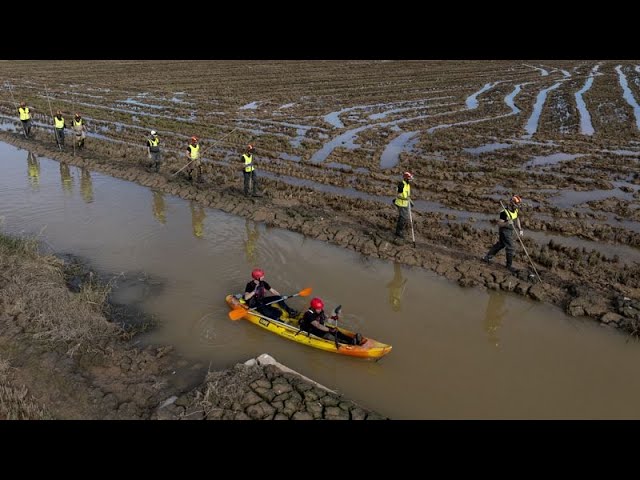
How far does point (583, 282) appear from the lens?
38.2 feet

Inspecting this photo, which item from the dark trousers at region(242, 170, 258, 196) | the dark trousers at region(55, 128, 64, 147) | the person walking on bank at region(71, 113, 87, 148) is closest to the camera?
the dark trousers at region(242, 170, 258, 196)

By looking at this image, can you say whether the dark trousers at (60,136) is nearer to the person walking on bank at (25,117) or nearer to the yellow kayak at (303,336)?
the person walking on bank at (25,117)

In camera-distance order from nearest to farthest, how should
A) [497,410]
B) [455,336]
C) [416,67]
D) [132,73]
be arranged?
[497,410] < [455,336] < [132,73] < [416,67]

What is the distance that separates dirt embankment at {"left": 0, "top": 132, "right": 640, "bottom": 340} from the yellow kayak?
13.4 ft

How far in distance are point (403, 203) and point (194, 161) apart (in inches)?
387

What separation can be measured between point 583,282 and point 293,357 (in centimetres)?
771

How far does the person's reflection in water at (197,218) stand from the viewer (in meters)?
14.9

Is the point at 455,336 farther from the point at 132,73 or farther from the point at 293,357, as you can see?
the point at 132,73

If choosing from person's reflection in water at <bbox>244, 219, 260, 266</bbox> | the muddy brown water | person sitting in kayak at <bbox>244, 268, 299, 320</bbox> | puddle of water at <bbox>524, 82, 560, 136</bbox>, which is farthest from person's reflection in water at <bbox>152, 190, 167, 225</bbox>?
puddle of water at <bbox>524, 82, 560, 136</bbox>

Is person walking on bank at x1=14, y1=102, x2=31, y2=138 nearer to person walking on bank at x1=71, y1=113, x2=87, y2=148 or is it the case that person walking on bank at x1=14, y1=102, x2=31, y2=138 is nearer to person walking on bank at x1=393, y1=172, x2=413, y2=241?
person walking on bank at x1=71, y1=113, x2=87, y2=148

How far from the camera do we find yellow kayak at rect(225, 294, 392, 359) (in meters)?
8.91

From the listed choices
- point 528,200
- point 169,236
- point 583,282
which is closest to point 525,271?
point 583,282

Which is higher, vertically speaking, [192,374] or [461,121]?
[461,121]

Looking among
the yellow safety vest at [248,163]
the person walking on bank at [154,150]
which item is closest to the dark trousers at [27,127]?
the person walking on bank at [154,150]
